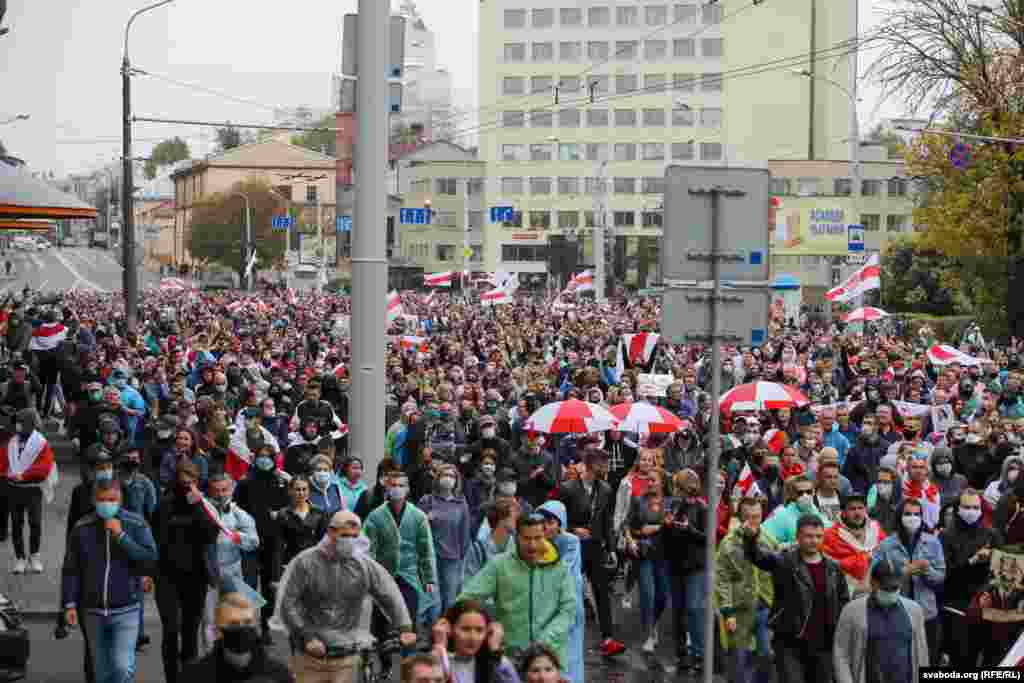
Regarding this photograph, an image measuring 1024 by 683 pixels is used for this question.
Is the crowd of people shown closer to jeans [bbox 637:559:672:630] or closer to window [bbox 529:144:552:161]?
jeans [bbox 637:559:672:630]

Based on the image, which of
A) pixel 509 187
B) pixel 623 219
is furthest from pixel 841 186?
pixel 509 187

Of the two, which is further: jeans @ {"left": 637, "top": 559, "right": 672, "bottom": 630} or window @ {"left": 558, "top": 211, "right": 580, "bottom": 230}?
window @ {"left": 558, "top": 211, "right": 580, "bottom": 230}

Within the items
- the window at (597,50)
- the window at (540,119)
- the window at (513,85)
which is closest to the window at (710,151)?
the window at (597,50)

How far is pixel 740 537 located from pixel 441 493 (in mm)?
2647

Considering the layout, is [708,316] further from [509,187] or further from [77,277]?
[77,277]

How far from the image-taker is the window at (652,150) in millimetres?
107188

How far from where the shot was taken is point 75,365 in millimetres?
25000

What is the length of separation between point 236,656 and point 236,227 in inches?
4229

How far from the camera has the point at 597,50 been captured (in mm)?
106250

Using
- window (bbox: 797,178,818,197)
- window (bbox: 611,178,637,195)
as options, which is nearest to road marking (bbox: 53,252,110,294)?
window (bbox: 611,178,637,195)

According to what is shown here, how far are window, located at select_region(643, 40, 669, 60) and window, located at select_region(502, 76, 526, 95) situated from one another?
7.66 metres

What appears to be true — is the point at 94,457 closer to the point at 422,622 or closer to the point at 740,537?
the point at 422,622

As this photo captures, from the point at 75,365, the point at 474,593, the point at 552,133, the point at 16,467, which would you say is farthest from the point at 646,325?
the point at 552,133

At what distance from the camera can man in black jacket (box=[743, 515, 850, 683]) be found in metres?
9.45
